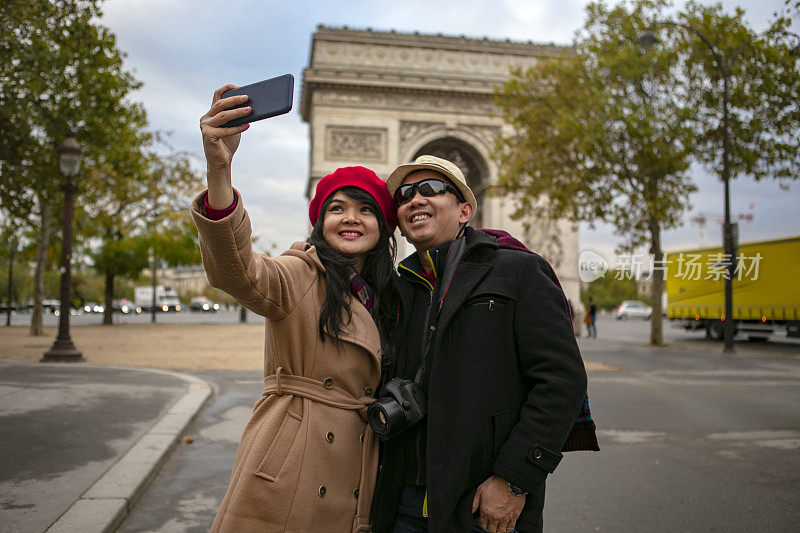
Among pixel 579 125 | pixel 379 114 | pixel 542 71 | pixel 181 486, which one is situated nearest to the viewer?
pixel 181 486

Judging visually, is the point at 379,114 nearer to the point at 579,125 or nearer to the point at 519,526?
the point at 579,125

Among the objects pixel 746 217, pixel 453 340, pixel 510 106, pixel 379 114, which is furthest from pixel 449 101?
pixel 746 217

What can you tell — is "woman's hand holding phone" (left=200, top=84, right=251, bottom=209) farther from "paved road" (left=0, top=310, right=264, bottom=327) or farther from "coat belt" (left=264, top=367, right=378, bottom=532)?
"paved road" (left=0, top=310, right=264, bottom=327)

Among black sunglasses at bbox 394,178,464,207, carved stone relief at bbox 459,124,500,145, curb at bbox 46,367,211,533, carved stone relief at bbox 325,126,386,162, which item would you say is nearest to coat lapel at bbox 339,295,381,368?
black sunglasses at bbox 394,178,464,207

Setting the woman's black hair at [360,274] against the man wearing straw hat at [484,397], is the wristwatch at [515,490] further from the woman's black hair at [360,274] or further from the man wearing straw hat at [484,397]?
the woman's black hair at [360,274]

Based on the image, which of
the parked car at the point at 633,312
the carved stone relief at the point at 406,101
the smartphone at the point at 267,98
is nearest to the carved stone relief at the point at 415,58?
the carved stone relief at the point at 406,101

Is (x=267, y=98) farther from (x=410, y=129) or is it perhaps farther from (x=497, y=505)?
(x=410, y=129)

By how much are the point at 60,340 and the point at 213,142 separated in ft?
41.9

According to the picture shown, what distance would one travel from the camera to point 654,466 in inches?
216

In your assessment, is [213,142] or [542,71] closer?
[213,142]

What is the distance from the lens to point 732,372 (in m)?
12.7

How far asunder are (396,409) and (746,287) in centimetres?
2275

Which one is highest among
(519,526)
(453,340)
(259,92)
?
(259,92)

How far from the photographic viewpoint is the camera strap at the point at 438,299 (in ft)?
6.75
